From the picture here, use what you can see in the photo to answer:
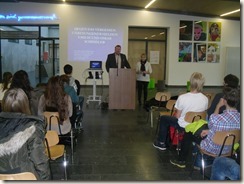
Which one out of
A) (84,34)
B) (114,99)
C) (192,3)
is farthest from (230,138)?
(84,34)

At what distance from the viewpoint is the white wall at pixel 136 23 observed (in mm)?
11570

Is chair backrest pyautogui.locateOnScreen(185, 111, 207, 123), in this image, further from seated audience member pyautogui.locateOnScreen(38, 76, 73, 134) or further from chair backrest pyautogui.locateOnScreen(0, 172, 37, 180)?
chair backrest pyautogui.locateOnScreen(0, 172, 37, 180)

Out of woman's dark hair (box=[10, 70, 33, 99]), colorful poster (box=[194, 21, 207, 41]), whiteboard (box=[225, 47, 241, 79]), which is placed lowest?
woman's dark hair (box=[10, 70, 33, 99])

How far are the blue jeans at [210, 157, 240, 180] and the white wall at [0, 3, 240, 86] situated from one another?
32.3ft

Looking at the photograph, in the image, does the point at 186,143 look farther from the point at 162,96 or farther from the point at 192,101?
the point at 162,96

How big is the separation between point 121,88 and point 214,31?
288 inches

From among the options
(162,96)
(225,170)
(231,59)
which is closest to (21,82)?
(162,96)

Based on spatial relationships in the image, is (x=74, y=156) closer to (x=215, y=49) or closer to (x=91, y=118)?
(x=91, y=118)

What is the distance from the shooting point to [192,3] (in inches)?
423

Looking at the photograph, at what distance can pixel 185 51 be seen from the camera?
12.4m

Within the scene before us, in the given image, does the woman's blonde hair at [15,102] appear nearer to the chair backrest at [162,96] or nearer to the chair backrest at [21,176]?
the chair backrest at [21,176]

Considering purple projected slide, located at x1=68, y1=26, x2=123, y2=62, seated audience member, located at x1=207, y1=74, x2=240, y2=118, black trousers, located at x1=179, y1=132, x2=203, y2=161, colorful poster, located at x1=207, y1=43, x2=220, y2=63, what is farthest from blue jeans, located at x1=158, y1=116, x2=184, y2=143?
colorful poster, located at x1=207, y1=43, x2=220, y2=63

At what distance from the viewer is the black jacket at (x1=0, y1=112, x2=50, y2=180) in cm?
198

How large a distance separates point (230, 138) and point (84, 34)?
9764 millimetres
